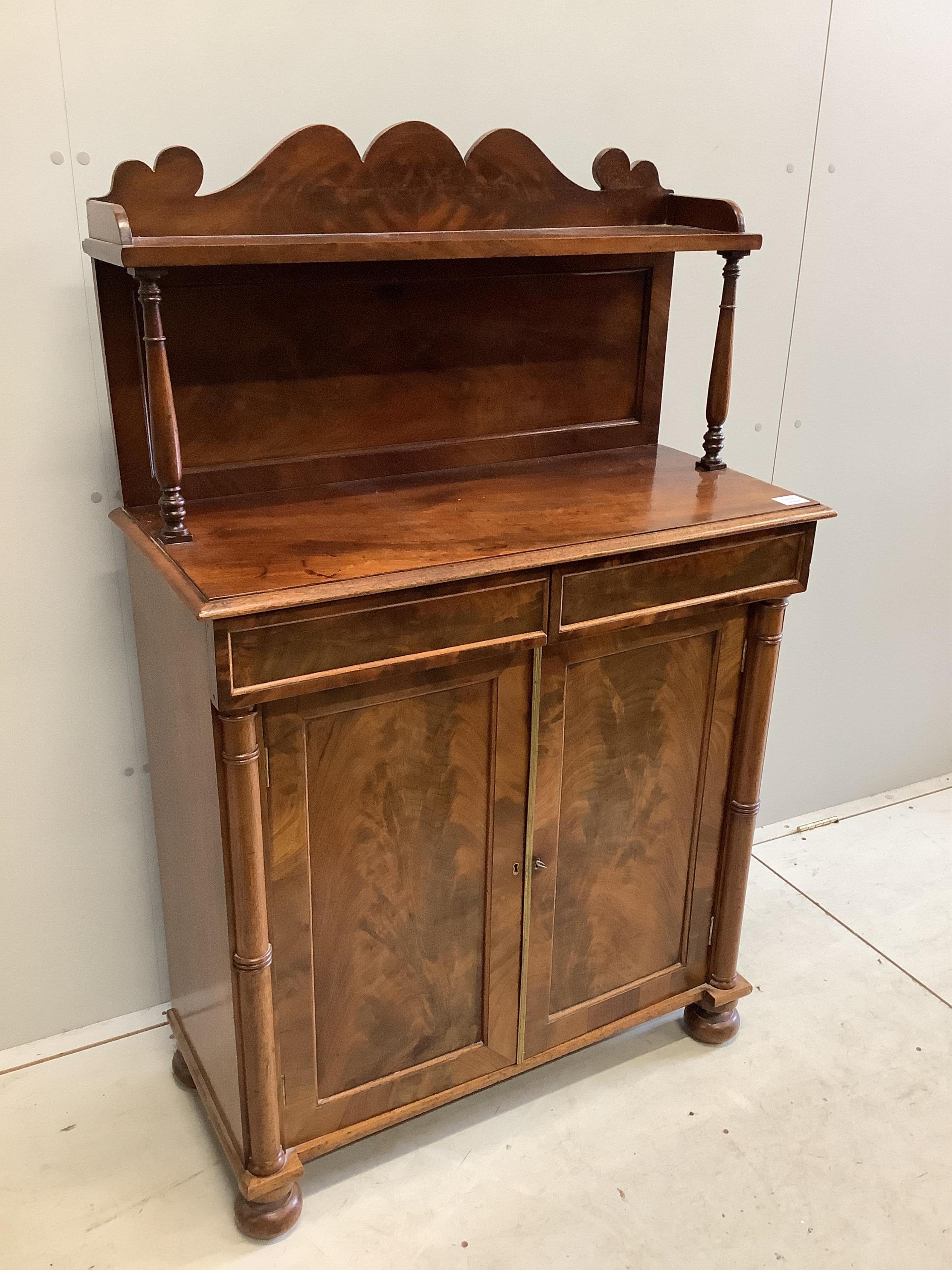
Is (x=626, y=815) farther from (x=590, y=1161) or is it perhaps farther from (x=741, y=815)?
(x=590, y=1161)

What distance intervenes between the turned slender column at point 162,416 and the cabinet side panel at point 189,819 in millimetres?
102

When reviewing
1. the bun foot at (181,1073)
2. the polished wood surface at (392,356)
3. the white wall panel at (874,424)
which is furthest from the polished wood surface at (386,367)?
the bun foot at (181,1073)

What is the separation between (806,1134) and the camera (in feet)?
6.72

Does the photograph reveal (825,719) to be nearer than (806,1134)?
No

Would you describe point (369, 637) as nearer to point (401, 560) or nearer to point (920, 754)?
point (401, 560)

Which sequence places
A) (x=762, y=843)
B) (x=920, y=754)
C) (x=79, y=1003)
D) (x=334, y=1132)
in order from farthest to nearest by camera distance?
(x=920, y=754) < (x=762, y=843) < (x=79, y=1003) < (x=334, y=1132)

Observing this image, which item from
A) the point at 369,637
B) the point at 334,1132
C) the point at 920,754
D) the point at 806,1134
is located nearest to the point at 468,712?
the point at 369,637

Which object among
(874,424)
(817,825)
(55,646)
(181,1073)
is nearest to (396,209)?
(55,646)

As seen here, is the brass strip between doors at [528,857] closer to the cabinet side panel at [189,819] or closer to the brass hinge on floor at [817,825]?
the cabinet side panel at [189,819]

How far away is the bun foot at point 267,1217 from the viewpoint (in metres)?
1.80

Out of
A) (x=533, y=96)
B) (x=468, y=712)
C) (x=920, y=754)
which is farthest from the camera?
(x=920, y=754)

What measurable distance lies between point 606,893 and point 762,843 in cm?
109

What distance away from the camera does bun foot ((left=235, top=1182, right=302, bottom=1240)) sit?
1.80m

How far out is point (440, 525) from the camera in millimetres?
1684
